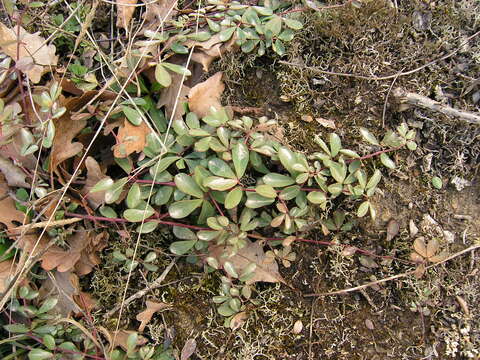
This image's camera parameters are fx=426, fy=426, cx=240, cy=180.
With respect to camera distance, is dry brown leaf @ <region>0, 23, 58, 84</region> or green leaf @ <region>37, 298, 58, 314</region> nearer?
green leaf @ <region>37, 298, 58, 314</region>

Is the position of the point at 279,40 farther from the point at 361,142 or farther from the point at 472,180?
the point at 472,180

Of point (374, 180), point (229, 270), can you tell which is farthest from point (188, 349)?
point (374, 180)

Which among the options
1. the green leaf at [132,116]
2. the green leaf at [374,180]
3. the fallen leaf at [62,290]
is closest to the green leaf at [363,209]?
the green leaf at [374,180]

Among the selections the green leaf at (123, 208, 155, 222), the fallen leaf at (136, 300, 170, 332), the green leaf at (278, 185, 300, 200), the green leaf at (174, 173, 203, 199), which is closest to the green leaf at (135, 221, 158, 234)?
the green leaf at (123, 208, 155, 222)

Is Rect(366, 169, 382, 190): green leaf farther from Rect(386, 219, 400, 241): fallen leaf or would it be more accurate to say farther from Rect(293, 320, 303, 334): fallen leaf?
Rect(293, 320, 303, 334): fallen leaf

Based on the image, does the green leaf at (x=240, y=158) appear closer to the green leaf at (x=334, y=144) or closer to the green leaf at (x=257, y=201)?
the green leaf at (x=257, y=201)

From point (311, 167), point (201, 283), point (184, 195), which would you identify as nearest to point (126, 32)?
point (184, 195)
